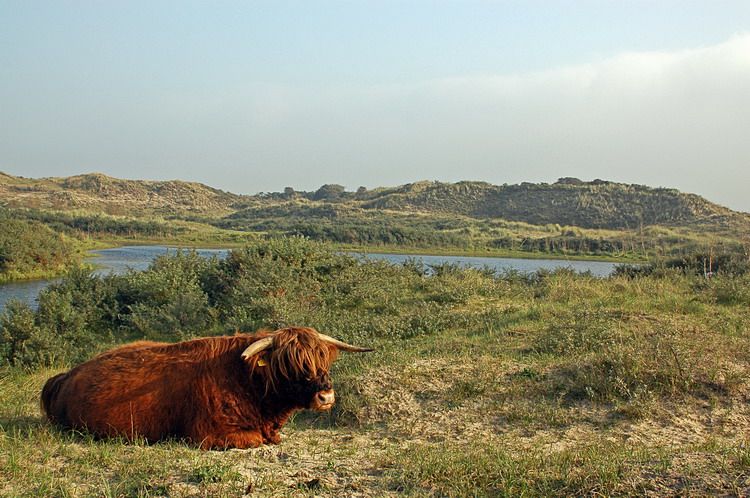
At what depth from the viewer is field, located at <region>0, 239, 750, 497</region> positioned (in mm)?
4434

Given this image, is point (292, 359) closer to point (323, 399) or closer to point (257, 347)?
point (257, 347)

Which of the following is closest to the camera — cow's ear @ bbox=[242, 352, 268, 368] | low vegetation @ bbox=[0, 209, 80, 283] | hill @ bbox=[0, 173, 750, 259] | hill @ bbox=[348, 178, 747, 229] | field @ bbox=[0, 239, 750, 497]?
field @ bbox=[0, 239, 750, 497]

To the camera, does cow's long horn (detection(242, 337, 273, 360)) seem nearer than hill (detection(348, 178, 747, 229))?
Yes

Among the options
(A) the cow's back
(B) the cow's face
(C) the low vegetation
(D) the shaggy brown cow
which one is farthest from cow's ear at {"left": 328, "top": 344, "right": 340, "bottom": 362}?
(C) the low vegetation

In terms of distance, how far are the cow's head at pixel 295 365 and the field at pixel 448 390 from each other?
1.68 feet

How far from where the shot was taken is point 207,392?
18.8 ft

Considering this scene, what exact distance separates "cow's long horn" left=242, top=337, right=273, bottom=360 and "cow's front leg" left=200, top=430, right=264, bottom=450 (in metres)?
0.69

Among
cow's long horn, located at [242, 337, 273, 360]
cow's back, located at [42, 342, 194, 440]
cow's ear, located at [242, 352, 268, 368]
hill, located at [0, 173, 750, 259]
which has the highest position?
hill, located at [0, 173, 750, 259]

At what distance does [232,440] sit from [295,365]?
2.86ft

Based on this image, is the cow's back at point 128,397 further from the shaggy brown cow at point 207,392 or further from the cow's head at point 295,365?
the cow's head at point 295,365

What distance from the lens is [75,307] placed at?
568 inches

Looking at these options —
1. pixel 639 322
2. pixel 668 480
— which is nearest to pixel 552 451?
pixel 668 480

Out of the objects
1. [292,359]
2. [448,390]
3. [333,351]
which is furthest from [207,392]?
[448,390]

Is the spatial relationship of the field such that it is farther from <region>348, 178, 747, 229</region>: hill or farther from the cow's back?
<region>348, 178, 747, 229</region>: hill
